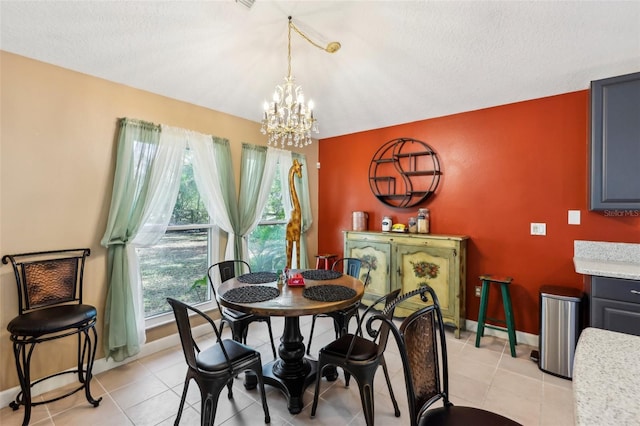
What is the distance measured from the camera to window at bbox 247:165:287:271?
4.01 m

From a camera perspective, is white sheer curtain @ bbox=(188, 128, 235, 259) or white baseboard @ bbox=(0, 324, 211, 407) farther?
white sheer curtain @ bbox=(188, 128, 235, 259)

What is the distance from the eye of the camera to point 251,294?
205cm

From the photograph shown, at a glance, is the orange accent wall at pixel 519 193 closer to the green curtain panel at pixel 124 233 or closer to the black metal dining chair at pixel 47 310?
the green curtain panel at pixel 124 233

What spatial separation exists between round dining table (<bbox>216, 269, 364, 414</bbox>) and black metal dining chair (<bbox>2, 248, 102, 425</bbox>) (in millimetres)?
1073

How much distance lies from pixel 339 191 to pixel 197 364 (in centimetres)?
335

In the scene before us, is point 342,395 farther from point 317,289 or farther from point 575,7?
point 575,7

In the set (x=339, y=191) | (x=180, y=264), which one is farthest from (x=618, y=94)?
(x=180, y=264)

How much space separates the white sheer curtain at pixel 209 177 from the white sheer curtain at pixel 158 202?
16 centimetres

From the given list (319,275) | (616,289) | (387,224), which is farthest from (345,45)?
(616,289)

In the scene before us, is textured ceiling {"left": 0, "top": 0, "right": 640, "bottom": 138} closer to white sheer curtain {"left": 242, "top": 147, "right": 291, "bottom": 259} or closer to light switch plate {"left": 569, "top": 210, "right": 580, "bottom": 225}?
white sheer curtain {"left": 242, "top": 147, "right": 291, "bottom": 259}

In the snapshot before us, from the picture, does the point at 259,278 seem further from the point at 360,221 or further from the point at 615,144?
the point at 615,144

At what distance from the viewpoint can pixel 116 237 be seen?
2607 mm

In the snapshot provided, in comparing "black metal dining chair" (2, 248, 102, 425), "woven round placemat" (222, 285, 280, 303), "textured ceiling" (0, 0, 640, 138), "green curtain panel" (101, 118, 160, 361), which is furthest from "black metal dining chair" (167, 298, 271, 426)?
"textured ceiling" (0, 0, 640, 138)

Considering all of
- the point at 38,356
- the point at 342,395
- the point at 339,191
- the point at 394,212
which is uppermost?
the point at 339,191
